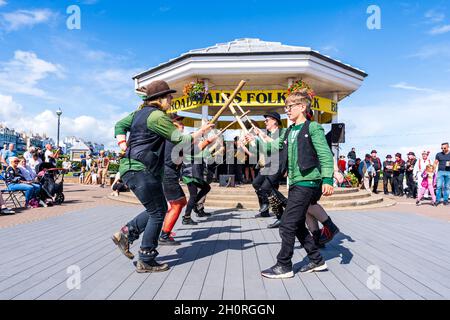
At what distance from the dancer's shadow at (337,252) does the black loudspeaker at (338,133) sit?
8.60 metres

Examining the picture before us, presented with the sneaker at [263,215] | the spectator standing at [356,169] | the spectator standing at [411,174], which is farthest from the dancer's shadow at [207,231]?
the spectator standing at [411,174]

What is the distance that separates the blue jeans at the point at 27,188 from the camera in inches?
335

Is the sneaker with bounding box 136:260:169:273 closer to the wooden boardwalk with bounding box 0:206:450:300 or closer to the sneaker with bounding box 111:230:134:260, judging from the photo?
the wooden boardwalk with bounding box 0:206:450:300

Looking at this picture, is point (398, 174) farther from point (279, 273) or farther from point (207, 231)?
point (279, 273)

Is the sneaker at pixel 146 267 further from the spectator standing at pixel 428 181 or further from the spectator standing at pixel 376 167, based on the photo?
the spectator standing at pixel 376 167

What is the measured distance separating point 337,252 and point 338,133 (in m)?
9.76

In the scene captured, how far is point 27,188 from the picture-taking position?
8625 millimetres

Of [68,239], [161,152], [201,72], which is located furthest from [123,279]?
[201,72]

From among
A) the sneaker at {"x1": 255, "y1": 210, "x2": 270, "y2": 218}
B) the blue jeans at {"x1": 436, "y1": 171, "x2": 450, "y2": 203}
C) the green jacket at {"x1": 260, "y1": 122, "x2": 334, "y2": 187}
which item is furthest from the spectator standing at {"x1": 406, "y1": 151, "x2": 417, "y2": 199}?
the green jacket at {"x1": 260, "y1": 122, "x2": 334, "y2": 187}

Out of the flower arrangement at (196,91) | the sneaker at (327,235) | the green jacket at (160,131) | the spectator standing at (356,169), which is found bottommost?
the sneaker at (327,235)
